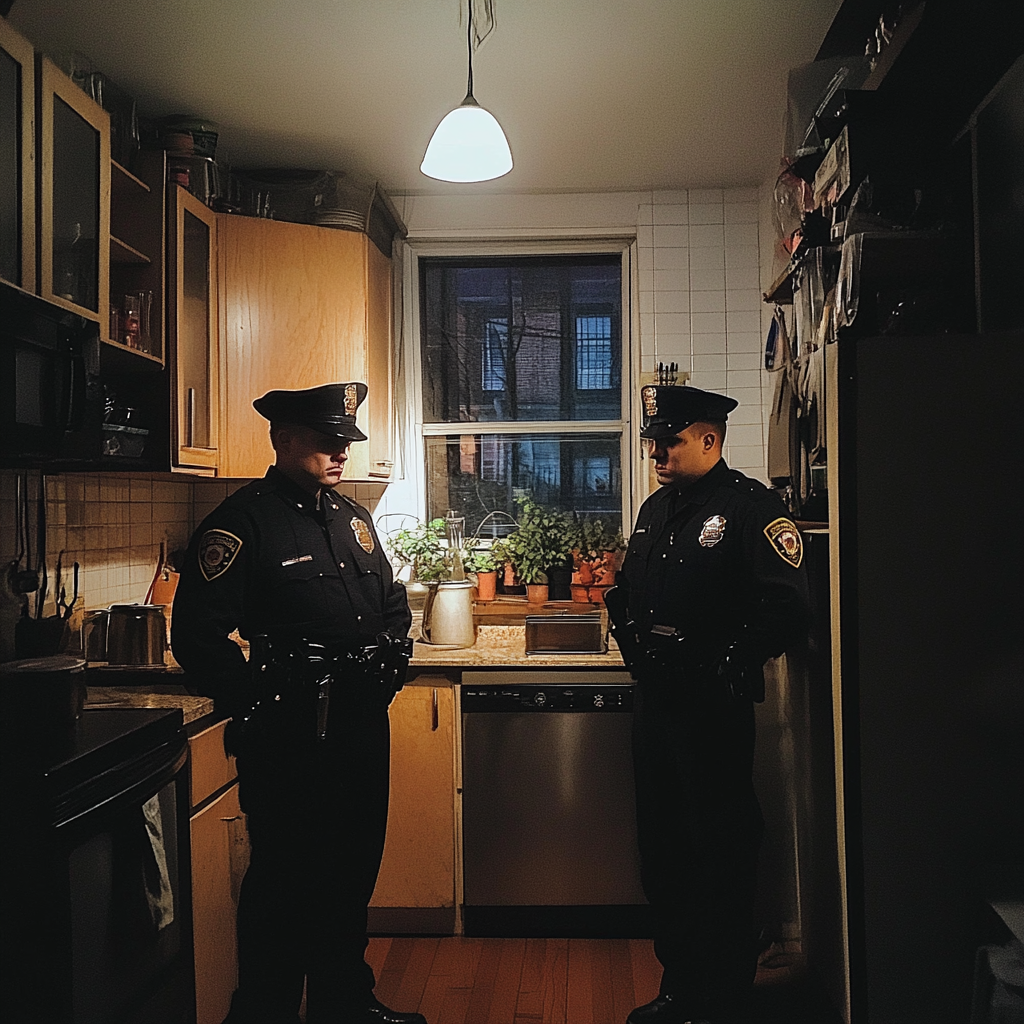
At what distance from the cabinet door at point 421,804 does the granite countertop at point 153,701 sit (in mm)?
770

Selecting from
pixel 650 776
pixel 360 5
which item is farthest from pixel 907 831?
pixel 360 5

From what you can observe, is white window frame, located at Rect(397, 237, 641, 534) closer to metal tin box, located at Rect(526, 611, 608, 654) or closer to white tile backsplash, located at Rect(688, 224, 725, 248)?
white tile backsplash, located at Rect(688, 224, 725, 248)

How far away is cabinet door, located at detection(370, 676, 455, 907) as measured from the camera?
299 cm

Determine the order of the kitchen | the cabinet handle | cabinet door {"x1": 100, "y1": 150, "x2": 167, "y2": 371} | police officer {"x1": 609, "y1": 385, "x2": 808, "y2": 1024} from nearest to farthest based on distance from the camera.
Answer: police officer {"x1": 609, "y1": 385, "x2": 808, "y2": 1024} → cabinet door {"x1": 100, "y1": 150, "x2": 167, "y2": 371} → the cabinet handle → the kitchen

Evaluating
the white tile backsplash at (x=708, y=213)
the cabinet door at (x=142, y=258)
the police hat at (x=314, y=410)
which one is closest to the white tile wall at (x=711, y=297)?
the white tile backsplash at (x=708, y=213)

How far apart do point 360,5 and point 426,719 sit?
6.52 ft

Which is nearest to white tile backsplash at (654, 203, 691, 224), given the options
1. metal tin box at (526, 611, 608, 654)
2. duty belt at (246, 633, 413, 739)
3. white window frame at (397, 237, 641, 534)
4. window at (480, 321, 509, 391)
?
white window frame at (397, 237, 641, 534)

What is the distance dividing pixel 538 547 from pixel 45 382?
2.03 m

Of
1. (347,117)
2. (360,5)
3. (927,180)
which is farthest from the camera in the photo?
(347,117)

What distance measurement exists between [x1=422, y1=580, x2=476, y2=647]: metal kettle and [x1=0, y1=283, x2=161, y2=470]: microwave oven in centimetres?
124

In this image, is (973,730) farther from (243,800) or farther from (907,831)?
(243,800)

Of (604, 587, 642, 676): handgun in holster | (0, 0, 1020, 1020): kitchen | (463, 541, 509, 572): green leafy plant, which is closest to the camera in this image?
(604, 587, 642, 676): handgun in holster

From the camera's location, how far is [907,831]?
153cm

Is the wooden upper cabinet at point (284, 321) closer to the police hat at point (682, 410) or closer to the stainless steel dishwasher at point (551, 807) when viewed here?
the stainless steel dishwasher at point (551, 807)
